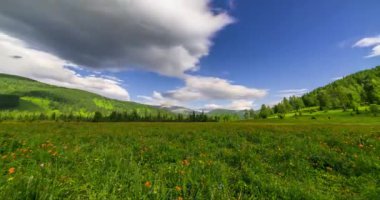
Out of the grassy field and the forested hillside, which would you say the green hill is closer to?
→ the forested hillside

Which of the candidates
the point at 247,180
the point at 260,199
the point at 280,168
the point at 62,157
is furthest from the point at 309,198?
the point at 62,157

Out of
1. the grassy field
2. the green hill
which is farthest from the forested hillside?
the grassy field

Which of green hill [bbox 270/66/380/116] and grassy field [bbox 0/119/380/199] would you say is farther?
green hill [bbox 270/66/380/116]

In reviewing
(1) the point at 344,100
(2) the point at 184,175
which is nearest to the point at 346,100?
(1) the point at 344,100

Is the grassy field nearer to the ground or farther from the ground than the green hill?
nearer to the ground

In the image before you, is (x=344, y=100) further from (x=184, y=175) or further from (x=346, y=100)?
(x=184, y=175)

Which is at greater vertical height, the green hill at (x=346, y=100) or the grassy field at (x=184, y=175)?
the green hill at (x=346, y=100)

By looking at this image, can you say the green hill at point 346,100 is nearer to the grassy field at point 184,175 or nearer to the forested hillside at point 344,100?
the forested hillside at point 344,100

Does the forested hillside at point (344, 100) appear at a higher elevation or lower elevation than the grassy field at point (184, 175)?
higher

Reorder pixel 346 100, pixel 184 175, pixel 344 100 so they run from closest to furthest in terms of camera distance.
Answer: pixel 184 175, pixel 346 100, pixel 344 100

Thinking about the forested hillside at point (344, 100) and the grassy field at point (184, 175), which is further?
the forested hillside at point (344, 100)

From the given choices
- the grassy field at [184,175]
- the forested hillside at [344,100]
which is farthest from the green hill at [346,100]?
the grassy field at [184,175]

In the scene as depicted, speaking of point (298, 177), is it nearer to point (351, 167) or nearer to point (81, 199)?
point (351, 167)

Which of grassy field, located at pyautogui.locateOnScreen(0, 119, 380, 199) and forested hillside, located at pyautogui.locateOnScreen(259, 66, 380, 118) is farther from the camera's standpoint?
forested hillside, located at pyautogui.locateOnScreen(259, 66, 380, 118)
